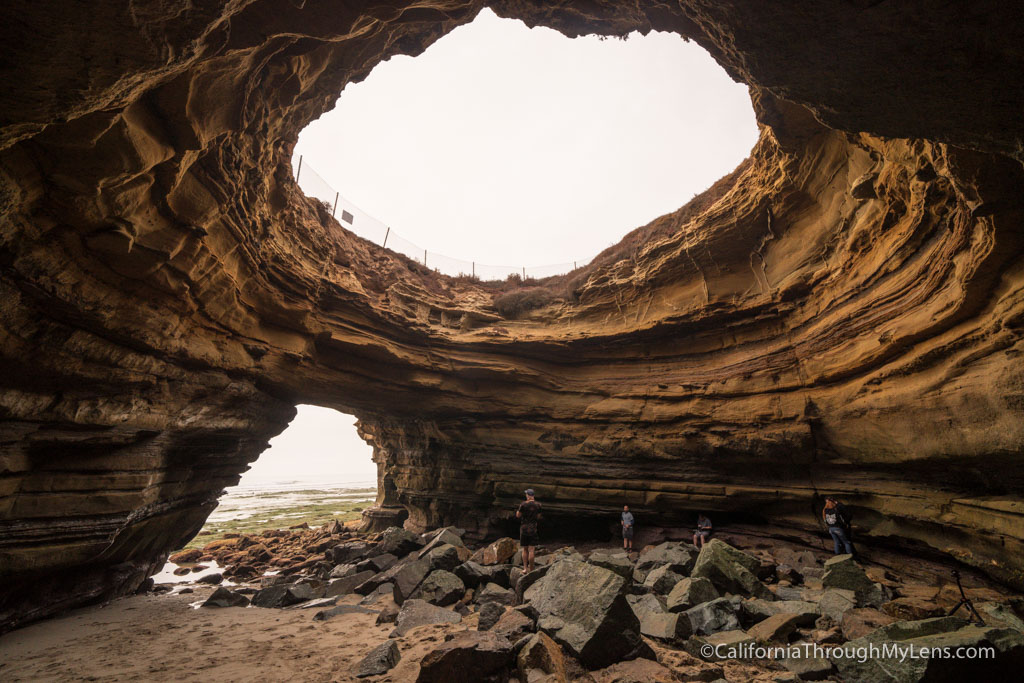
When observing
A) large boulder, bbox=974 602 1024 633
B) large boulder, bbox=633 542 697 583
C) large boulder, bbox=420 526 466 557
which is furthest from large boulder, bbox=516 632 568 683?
large boulder, bbox=420 526 466 557

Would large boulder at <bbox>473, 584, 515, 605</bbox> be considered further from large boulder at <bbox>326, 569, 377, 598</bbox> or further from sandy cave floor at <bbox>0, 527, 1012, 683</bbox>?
large boulder at <bbox>326, 569, 377, 598</bbox>

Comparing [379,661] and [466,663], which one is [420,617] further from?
[466,663]

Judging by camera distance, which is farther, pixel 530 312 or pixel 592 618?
pixel 530 312

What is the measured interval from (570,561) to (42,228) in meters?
8.69

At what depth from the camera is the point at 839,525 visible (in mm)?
8172

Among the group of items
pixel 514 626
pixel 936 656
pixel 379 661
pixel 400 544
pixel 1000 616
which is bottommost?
pixel 400 544

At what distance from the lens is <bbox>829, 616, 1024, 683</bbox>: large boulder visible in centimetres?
324

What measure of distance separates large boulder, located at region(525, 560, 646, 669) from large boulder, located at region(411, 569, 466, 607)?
265 centimetres

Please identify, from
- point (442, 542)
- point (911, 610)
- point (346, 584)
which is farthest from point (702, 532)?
point (346, 584)

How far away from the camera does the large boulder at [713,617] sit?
A: 5.04m

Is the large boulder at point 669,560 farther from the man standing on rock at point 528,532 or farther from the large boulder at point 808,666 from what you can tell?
the large boulder at point 808,666

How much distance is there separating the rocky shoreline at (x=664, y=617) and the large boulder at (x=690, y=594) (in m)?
0.02

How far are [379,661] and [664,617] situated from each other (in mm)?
3837

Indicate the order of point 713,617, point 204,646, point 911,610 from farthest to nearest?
1. point 204,646
2. point 713,617
3. point 911,610
